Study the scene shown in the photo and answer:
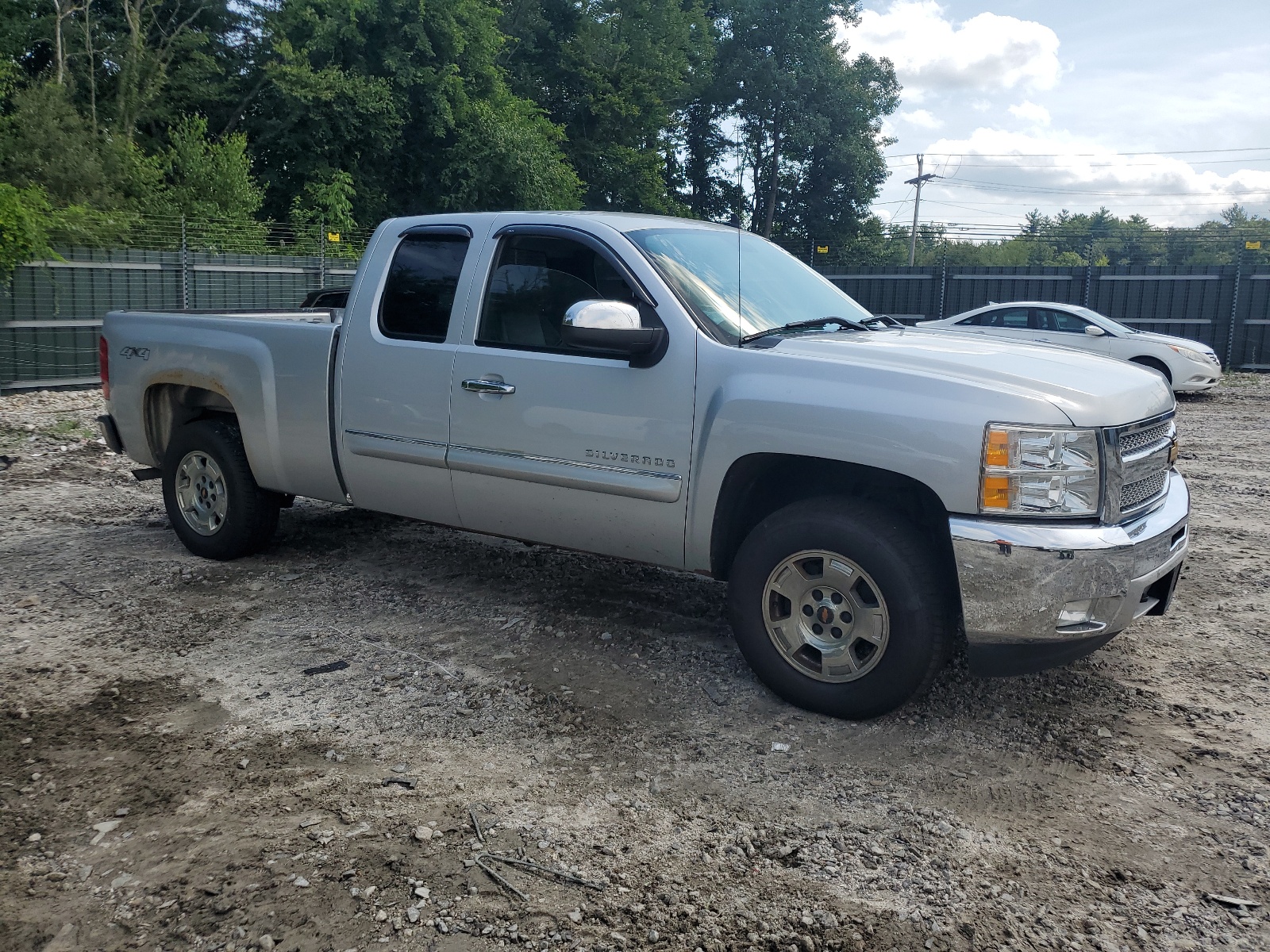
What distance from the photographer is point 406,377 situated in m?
5.22

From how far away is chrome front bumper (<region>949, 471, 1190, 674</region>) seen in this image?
3641mm

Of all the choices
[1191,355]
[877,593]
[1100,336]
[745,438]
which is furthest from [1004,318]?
[877,593]

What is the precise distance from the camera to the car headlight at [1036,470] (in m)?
3.66

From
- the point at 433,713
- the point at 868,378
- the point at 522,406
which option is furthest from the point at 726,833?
the point at 522,406

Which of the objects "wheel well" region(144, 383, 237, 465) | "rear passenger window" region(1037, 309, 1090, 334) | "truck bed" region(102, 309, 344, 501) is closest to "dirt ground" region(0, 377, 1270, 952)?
"truck bed" region(102, 309, 344, 501)

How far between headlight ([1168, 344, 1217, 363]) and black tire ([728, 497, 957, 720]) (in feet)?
44.8

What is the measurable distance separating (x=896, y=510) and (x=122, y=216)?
2036 centimetres

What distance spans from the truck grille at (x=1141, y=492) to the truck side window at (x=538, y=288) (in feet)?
6.99

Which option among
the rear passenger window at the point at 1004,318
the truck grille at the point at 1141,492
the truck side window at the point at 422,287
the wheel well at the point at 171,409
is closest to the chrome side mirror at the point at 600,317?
the truck side window at the point at 422,287

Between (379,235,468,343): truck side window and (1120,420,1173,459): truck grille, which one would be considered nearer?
(1120,420,1173,459): truck grille

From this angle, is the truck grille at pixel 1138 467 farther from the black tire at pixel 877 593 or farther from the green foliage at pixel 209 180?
the green foliage at pixel 209 180

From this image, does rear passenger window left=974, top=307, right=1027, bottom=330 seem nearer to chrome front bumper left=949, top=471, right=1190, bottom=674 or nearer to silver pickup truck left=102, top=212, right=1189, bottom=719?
silver pickup truck left=102, top=212, right=1189, bottom=719

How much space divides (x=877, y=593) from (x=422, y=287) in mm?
2750

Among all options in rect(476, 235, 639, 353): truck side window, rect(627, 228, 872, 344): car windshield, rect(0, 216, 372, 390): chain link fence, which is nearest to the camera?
rect(627, 228, 872, 344): car windshield
